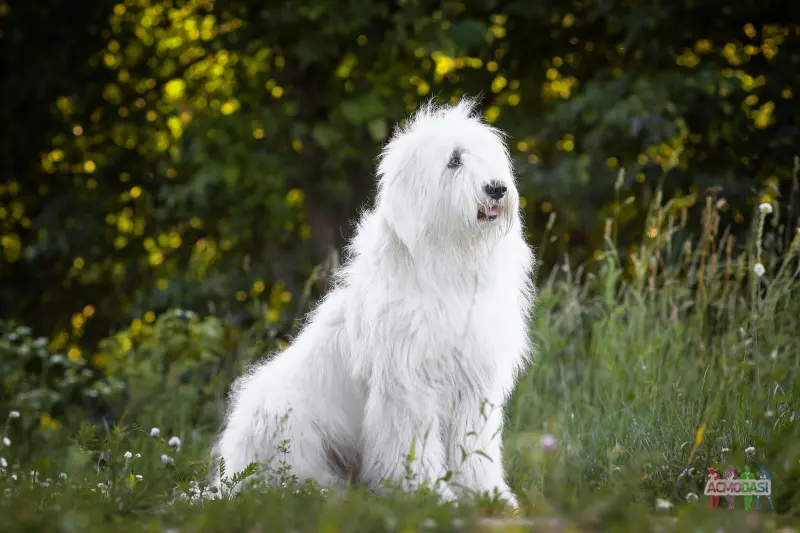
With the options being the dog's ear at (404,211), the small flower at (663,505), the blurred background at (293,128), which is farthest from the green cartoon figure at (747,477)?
the blurred background at (293,128)

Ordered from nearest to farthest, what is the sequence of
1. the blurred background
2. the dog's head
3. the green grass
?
the green grass
the dog's head
the blurred background

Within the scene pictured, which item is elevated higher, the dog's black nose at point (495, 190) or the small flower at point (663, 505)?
the dog's black nose at point (495, 190)

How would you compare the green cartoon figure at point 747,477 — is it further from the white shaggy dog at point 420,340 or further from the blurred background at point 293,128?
the blurred background at point 293,128

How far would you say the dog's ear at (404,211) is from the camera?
3812 millimetres

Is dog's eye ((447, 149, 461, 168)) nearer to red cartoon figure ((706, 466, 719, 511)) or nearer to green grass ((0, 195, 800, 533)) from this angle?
green grass ((0, 195, 800, 533))

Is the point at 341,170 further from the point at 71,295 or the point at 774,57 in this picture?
the point at 774,57

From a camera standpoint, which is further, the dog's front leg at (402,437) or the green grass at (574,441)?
the dog's front leg at (402,437)

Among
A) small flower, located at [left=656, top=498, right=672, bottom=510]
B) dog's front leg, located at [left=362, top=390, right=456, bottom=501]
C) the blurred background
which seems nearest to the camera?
small flower, located at [left=656, top=498, right=672, bottom=510]

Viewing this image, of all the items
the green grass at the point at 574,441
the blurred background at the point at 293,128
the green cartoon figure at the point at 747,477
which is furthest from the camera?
the blurred background at the point at 293,128

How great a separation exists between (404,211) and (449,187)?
0.21 meters

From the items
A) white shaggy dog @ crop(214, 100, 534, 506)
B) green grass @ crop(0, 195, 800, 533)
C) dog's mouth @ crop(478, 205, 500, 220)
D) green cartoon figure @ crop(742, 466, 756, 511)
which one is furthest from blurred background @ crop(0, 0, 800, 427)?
green cartoon figure @ crop(742, 466, 756, 511)

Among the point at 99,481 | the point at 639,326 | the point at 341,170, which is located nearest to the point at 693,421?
the point at 639,326

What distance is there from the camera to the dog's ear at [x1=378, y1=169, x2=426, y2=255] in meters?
3.81

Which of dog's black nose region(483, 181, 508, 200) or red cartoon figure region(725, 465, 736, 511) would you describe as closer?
red cartoon figure region(725, 465, 736, 511)
